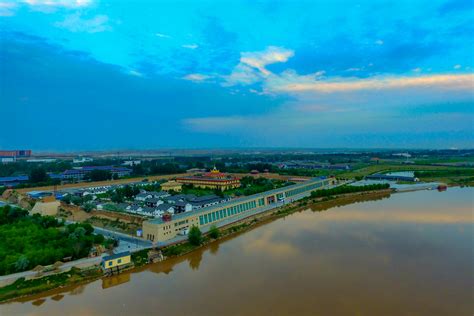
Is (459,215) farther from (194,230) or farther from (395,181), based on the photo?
(395,181)

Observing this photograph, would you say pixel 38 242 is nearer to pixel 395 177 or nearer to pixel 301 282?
pixel 301 282

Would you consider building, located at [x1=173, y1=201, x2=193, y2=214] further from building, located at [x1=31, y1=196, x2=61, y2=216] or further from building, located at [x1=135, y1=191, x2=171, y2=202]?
building, located at [x1=31, y1=196, x2=61, y2=216]

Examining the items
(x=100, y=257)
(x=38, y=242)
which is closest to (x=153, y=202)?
(x=38, y=242)

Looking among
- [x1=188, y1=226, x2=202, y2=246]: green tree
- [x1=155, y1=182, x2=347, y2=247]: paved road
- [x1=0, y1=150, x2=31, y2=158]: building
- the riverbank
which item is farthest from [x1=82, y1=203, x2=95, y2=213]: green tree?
[x1=0, y1=150, x2=31, y2=158]: building

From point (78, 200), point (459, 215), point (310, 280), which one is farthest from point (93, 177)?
point (459, 215)

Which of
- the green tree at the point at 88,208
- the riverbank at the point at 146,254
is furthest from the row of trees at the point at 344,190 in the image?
the green tree at the point at 88,208

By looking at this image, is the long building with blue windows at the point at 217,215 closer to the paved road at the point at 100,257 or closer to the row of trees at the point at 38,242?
the paved road at the point at 100,257
